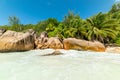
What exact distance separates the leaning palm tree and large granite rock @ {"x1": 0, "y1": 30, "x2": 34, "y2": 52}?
715 cm

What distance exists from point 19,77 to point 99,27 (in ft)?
49.5

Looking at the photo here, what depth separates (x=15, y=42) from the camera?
13406 millimetres

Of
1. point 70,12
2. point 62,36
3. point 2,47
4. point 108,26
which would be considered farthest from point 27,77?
point 70,12

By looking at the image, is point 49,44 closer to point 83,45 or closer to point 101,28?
point 83,45

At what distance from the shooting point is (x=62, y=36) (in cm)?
1883

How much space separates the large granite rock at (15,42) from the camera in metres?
13.3

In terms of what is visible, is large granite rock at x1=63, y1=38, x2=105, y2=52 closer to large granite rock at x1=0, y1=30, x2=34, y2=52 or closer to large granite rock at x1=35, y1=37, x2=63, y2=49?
large granite rock at x1=35, y1=37, x2=63, y2=49

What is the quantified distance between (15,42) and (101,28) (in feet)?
34.3

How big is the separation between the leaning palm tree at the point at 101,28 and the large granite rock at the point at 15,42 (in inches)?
281

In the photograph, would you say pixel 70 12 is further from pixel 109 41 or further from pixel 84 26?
pixel 109 41

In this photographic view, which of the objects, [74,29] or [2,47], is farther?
[74,29]

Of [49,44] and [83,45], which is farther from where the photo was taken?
[49,44]

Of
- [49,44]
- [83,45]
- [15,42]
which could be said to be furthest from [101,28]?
[15,42]

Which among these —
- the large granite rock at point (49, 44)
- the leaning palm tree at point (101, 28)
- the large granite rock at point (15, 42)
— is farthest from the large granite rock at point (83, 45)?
the large granite rock at point (15, 42)
